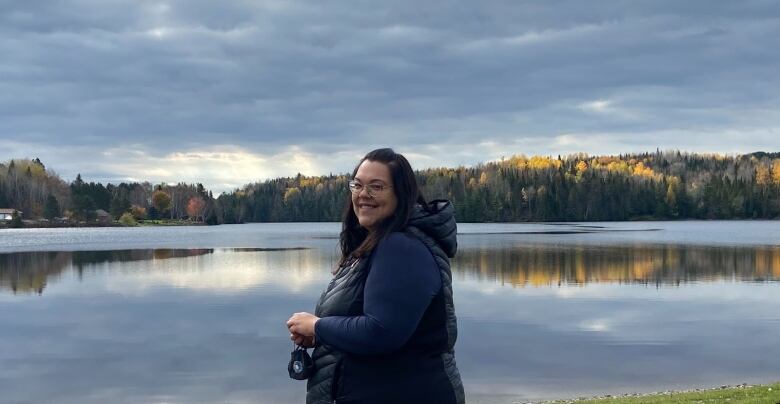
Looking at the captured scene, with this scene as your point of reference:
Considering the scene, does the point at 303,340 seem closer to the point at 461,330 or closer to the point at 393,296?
the point at 393,296

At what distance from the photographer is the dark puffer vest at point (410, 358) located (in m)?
3.45

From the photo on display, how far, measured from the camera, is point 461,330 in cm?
→ 2131

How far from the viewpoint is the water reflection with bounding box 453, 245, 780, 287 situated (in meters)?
34.7

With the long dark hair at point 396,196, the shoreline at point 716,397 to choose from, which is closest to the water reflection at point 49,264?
the shoreline at point 716,397

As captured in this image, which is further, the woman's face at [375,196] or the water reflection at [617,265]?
the water reflection at [617,265]

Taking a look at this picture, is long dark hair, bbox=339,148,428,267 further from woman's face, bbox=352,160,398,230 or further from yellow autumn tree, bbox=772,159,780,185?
yellow autumn tree, bbox=772,159,780,185

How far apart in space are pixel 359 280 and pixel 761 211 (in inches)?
7371

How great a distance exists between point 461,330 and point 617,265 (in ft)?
74.7

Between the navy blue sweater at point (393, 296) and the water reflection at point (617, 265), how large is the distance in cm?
2967

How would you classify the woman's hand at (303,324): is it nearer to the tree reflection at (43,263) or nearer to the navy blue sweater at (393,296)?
the navy blue sweater at (393,296)

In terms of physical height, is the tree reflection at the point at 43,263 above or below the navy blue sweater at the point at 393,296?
below

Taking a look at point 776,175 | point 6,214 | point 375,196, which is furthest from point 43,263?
point 776,175

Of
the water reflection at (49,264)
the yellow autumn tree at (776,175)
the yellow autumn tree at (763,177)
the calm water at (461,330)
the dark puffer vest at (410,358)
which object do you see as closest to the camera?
the dark puffer vest at (410,358)

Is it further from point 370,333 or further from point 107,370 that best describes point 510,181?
point 370,333
